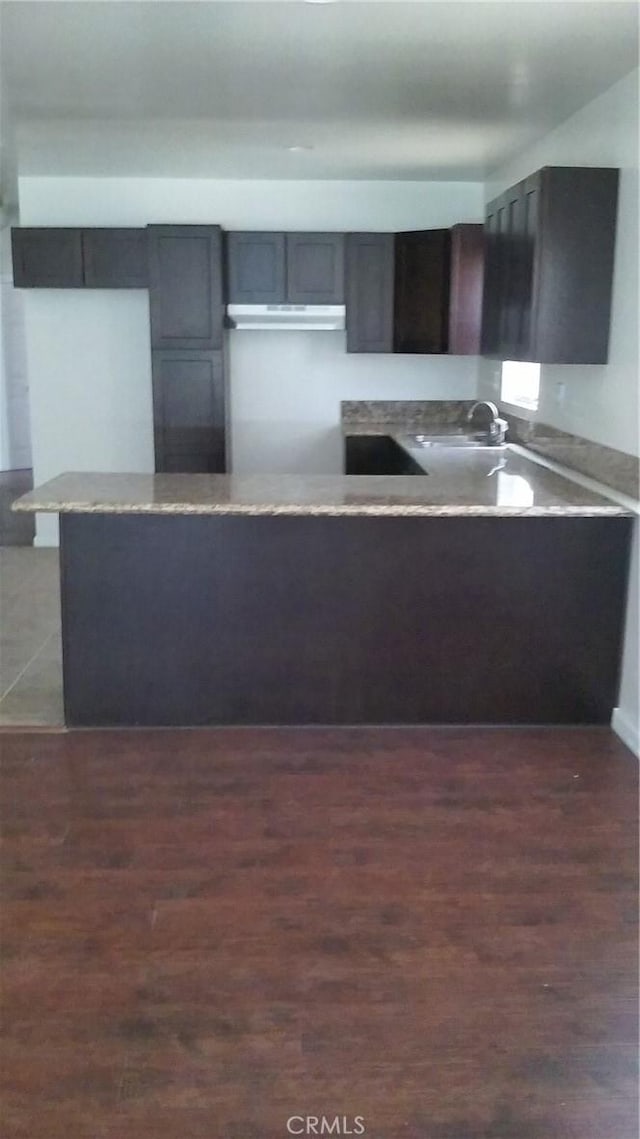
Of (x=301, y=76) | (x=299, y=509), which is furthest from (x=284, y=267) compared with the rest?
(x=299, y=509)

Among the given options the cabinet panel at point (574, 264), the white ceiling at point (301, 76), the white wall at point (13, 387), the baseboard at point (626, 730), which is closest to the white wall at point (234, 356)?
the white ceiling at point (301, 76)

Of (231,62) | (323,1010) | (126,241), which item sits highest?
(231,62)

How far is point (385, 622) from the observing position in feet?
12.1

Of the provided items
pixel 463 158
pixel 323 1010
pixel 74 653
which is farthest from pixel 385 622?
pixel 463 158

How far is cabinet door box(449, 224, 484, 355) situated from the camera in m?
5.58

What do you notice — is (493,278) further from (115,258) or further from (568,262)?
(115,258)

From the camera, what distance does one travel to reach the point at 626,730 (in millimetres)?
3656

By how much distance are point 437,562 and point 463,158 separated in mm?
2913

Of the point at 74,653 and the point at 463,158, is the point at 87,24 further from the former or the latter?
the point at 463,158

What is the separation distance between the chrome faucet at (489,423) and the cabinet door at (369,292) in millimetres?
740

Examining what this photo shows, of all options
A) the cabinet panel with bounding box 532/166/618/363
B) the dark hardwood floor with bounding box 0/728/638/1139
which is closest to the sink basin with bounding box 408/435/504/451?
the cabinet panel with bounding box 532/166/618/363

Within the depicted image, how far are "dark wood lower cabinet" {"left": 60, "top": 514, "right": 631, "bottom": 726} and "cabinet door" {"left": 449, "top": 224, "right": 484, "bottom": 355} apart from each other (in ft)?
7.62

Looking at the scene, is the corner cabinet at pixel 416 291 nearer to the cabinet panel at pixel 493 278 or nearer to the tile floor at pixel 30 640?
the cabinet panel at pixel 493 278

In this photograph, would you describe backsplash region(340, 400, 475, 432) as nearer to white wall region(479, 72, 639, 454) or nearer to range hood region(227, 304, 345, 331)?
range hood region(227, 304, 345, 331)
